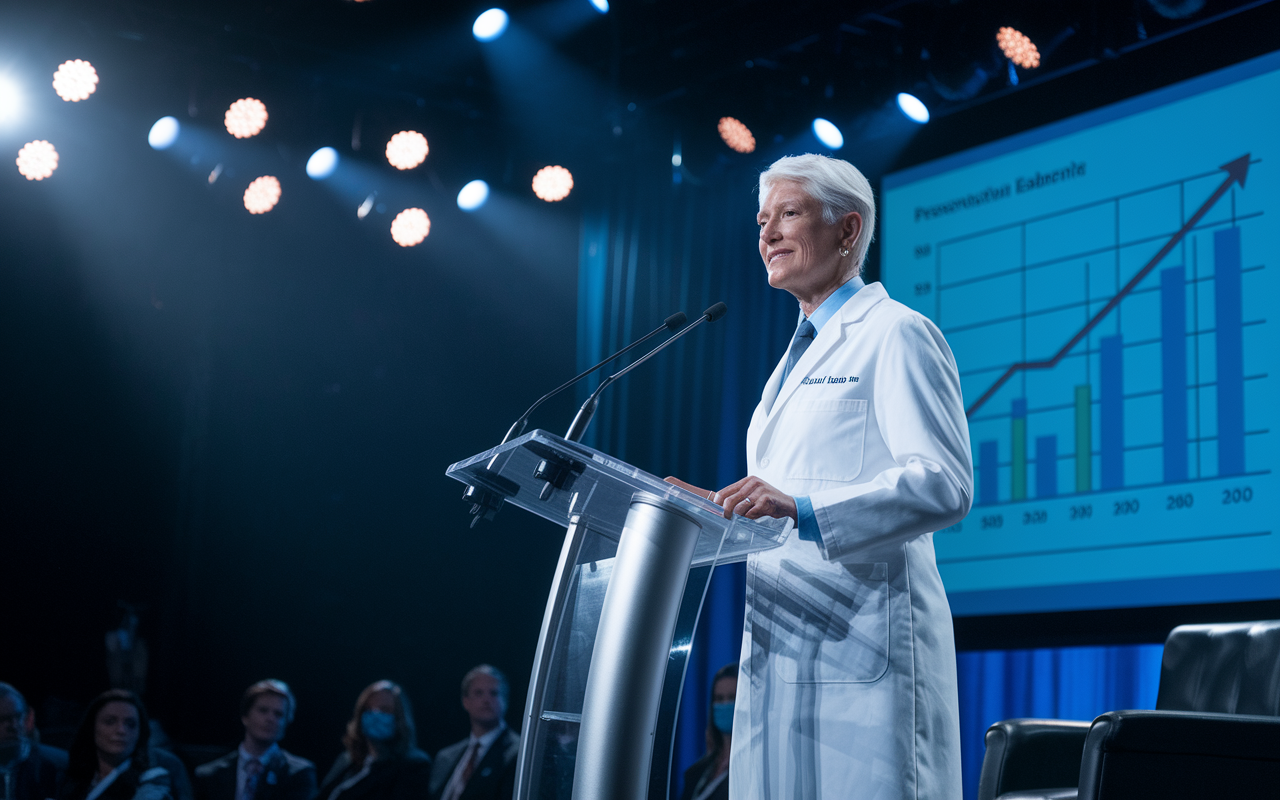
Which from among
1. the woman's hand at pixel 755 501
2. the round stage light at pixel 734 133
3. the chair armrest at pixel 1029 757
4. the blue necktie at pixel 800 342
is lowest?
the chair armrest at pixel 1029 757

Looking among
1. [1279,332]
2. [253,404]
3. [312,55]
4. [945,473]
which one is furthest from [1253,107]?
[253,404]

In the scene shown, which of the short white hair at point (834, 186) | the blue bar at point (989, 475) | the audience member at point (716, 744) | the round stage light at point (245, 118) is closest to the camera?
the short white hair at point (834, 186)

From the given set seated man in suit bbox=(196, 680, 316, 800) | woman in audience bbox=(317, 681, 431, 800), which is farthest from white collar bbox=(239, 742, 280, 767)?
woman in audience bbox=(317, 681, 431, 800)

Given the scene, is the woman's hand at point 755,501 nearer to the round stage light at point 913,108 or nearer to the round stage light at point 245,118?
the round stage light at point 913,108

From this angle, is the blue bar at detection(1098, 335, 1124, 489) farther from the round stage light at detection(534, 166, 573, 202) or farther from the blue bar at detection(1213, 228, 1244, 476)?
the round stage light at detection(534, 166, 573, 202)

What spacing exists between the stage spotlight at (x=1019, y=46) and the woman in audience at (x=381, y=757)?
3562 millimetres

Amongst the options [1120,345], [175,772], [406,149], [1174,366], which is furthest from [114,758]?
[1174,366]

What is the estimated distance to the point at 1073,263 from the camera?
4.25 meters

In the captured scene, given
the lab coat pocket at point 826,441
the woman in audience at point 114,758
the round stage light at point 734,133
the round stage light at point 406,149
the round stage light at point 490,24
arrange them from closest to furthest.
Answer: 1. the lab coat pocket at point 826,441
2. the woman in audience at point 114,758
3. the round stage light at point 490,24
4. the round stage light at point 734,133
5. the round stage light at point 406,149

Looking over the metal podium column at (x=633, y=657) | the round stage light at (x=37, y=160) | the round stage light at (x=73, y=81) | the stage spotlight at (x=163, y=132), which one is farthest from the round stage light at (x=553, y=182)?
the metal podium column at (x=633, y=657)

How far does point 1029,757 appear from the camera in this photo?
2.83 meters

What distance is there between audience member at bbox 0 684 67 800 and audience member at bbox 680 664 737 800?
2.48m

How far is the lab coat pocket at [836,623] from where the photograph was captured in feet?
5.39

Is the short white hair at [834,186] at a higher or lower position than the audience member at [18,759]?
higher
